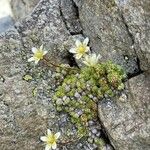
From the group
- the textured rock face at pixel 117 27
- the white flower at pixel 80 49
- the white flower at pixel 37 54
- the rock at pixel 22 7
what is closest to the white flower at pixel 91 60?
the white flower at pixel 80 49

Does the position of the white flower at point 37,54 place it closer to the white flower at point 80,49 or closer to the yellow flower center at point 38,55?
the yellow flower center at point 38,55

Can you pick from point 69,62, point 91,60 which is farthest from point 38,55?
point 91,60

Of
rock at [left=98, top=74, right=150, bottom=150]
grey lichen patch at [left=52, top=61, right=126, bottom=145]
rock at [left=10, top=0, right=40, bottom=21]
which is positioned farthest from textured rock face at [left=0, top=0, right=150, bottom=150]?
rock at [left=10, top=0, right=40, bottom=21]

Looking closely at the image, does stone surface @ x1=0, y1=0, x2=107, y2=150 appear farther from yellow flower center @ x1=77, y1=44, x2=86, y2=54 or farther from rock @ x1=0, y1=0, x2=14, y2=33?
rock @ x1=0, y1=0, x2=14, y2=33

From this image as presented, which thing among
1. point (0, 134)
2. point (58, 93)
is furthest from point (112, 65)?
point (0, 134)

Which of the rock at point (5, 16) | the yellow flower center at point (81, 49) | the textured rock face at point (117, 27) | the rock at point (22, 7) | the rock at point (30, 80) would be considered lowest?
the rock at point (5, 16)

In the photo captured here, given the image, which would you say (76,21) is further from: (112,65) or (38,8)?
(112,65)

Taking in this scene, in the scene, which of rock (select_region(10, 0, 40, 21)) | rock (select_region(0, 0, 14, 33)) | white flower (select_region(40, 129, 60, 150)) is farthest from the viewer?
rock (select_region(0, 0, 14, 33))
